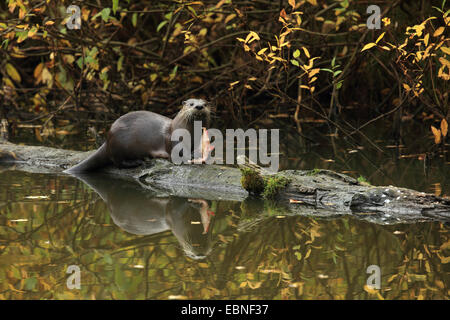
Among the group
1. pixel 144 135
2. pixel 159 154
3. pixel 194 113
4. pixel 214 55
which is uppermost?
pixel 214 55

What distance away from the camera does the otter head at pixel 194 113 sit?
6312 mm

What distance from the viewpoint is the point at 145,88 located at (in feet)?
34.1

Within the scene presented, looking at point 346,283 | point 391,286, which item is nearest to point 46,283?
point 346,283

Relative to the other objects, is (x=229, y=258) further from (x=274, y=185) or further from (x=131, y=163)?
(x=131, y=163)

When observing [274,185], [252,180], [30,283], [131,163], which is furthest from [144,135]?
[30,283]

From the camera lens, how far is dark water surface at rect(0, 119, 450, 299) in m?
3.64

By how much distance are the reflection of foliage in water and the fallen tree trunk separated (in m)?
0.21

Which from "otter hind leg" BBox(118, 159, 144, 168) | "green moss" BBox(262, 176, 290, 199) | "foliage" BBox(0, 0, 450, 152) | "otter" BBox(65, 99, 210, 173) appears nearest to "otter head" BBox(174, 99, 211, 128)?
"otter" BBox(65, 99, 210, 173)

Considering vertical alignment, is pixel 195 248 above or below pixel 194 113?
below

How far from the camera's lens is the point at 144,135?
658cm

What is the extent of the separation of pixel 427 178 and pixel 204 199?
2.13m

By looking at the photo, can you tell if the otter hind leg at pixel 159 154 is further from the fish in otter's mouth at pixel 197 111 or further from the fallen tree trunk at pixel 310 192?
the fish in otter's mouth at pixel 197 111

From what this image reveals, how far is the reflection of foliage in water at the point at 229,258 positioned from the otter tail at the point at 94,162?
1394mm

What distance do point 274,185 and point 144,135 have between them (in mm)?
1549
